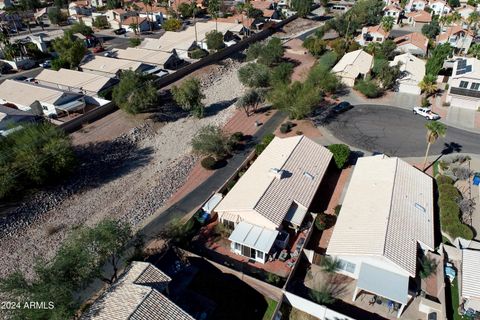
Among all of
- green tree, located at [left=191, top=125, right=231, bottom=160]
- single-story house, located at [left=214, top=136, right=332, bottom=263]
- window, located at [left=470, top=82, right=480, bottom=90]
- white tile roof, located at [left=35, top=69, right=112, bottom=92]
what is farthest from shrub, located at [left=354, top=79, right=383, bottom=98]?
white tile roof, located at [left=35, top=69, right=112, bottom=92]

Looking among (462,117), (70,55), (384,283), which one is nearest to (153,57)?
(70,55)

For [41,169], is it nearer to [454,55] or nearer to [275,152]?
[275,152]

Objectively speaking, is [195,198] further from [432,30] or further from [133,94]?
[432,30]

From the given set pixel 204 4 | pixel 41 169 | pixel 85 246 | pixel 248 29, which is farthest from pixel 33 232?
pixel 204 4

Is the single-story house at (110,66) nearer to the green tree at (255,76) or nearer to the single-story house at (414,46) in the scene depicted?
the green tree at (255,76)

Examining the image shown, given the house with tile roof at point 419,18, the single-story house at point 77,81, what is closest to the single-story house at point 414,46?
the house with tile roof at point 419,18
